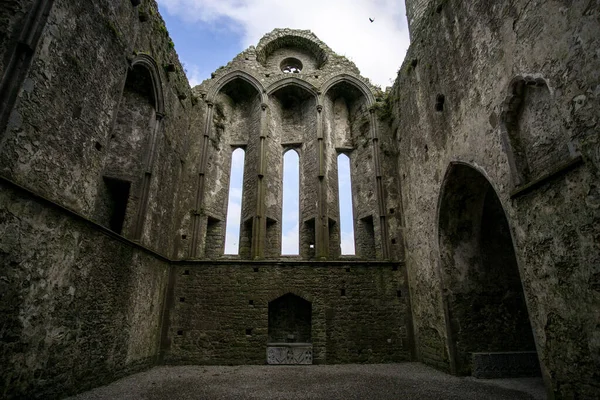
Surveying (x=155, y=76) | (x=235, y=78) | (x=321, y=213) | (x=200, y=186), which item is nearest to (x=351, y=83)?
(x=235, y=78)

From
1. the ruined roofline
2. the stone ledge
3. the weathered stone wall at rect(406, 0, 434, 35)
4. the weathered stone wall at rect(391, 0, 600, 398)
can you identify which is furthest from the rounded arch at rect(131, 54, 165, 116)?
the weathered stone wall at rect(406, 0, 434, 35)

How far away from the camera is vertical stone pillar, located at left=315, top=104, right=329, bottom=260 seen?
8727 mm

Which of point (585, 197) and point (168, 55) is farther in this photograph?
point (168, 55)

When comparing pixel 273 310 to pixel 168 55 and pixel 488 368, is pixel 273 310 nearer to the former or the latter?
pixel 488 368

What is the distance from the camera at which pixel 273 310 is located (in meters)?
8.53

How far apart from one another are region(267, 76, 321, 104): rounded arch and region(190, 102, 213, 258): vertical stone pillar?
2.11 meters

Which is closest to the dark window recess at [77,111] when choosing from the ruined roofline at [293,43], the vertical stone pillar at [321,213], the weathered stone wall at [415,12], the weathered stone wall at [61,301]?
the weathered stone wall at [61,301]

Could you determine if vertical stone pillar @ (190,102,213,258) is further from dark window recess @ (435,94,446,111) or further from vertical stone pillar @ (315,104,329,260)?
dark window recess @ (435,94,446,111)

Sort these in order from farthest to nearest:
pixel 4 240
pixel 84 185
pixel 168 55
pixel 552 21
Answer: pixel 168 55, pixel 84 185, pixel 552 21, pixel 4 240

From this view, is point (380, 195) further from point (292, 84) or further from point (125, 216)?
point (125, 216)

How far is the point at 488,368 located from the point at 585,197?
3.76 metres

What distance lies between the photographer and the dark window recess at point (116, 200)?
721 centimetres

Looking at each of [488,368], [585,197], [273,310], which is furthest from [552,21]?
[273,310]

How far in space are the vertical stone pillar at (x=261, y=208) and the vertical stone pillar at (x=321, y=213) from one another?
149 cm
